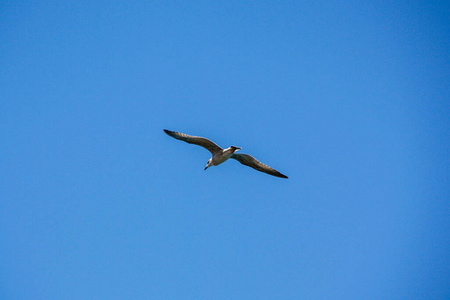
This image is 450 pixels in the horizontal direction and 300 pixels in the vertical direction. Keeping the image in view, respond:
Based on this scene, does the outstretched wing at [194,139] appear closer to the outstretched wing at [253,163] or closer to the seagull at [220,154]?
the seagull at [220,154]

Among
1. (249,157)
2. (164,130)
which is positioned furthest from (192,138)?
(249,157)

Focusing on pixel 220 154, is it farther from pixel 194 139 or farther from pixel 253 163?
pixel 253 163

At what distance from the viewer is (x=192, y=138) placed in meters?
15.5

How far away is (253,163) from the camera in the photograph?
16.8 meters

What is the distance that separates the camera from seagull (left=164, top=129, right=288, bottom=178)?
1547 cm

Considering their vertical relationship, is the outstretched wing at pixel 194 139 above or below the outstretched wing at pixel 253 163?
below

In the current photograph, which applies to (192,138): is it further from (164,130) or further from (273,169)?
(273,169)

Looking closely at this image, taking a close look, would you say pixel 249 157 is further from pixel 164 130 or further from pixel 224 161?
pixel 164 130

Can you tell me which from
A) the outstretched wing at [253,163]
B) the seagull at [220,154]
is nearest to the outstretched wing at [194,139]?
the seagull at [220,154]

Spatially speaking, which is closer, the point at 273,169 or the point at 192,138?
the point at 192,138

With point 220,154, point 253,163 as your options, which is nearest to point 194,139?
point 220,154

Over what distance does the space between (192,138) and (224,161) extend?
1.62 meters

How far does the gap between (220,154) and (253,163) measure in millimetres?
1754

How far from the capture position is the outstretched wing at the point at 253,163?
16312mm
